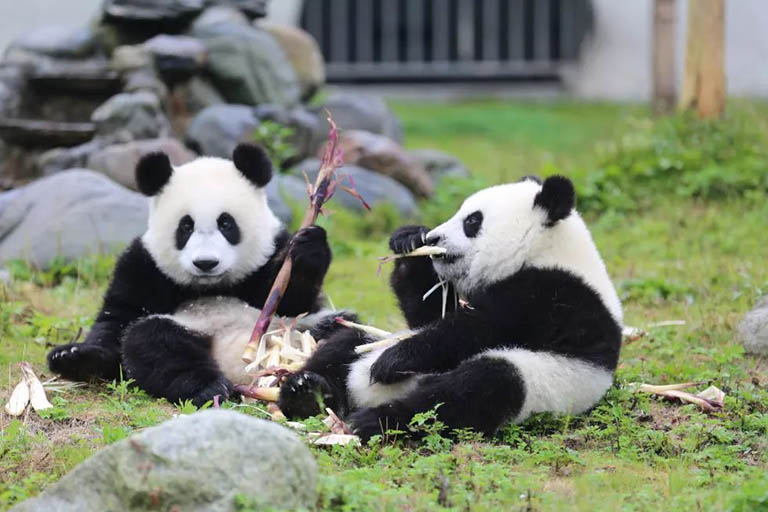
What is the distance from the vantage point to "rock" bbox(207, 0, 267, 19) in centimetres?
1298

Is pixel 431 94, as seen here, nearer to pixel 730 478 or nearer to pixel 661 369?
pixel 661 369

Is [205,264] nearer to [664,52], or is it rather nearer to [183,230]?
[183,230]

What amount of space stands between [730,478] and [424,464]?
104cm

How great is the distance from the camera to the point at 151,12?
12242mm

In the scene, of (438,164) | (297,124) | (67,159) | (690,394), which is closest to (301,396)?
(690,394)

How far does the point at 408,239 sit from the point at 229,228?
0.82m

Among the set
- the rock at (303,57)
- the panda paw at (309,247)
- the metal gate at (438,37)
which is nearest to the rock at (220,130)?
the rock at (303,57)

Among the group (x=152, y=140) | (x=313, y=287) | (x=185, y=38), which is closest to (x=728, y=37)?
(x=185, y=38)

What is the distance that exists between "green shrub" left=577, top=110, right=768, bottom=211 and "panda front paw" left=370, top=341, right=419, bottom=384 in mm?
5450

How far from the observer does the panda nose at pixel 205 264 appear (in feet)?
16.0

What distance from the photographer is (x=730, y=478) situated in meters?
3.94

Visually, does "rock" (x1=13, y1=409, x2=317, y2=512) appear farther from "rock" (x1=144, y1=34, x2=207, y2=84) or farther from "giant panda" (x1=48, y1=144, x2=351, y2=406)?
"rock" (x1=144, y1=34, x2=207, y2=84)

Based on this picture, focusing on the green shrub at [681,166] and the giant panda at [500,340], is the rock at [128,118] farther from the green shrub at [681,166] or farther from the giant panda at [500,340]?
the giant panda at [500,340]

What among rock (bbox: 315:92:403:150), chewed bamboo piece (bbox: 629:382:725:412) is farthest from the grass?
rock (bbox: 315:92:403:150)
